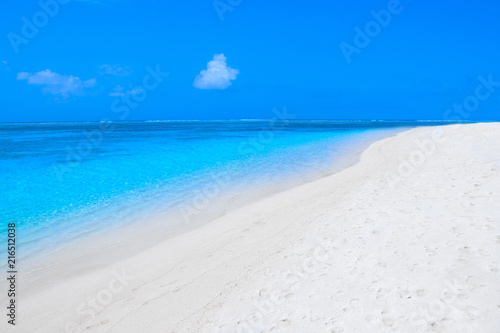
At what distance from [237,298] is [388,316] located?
1984mm

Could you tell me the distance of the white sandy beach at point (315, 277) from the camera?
3.54 m

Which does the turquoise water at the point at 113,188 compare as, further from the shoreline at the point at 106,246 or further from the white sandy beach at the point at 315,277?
the white sandy beach at the point at 315,277

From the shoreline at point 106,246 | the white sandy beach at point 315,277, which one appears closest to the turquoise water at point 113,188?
the shoreline at point 106,246

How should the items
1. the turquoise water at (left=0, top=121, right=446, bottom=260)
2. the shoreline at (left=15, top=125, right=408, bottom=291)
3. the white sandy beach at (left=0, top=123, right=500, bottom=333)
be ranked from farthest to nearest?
1. the turquoise water at (left=0, top=121, right=446, bottom=260)
2. the shoreline at (left=15, top=125, right=408, bottom=291)
3. the white sandy beach at (left=0, top=123, right=500, bottom=333)

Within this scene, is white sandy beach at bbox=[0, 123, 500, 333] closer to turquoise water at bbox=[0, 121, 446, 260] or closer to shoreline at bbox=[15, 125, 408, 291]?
shoreline at bbox=[15, 125, 408, 291]

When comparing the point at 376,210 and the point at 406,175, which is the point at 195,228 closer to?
the point at 376,210

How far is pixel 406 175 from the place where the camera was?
10.3 meters

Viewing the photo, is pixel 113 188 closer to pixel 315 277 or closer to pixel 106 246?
pixel 106 246

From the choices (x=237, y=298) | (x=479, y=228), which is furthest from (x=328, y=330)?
(x=479, y=228)

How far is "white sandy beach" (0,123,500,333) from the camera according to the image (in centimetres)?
354

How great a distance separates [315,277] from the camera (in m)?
4.51

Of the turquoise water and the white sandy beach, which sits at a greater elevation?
the turquoise water

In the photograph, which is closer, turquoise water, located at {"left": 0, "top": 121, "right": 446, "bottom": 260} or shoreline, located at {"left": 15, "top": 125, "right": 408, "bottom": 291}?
shoreline, located at {"left": 15, "top": 125, "right": 408, "bottom": 291}

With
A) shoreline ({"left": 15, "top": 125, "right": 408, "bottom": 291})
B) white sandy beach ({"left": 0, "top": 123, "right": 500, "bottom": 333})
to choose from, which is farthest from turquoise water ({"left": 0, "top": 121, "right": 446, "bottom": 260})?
white sandy beach ({"left": 0, "top": 123, "right": 500, "bottom": 333})
